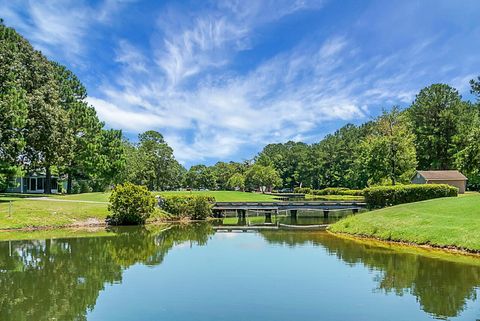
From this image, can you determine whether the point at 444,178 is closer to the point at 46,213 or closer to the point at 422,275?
the point at 422,275

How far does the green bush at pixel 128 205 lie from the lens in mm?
38250

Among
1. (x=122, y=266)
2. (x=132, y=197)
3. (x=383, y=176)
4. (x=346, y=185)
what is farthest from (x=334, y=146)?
(x=122, y=266)

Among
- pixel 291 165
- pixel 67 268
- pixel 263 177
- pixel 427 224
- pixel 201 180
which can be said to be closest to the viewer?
pixel 67 268

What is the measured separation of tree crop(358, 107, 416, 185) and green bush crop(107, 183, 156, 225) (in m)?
29.4

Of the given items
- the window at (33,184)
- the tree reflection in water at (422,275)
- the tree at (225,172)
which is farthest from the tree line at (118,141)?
the tree at (225,172)

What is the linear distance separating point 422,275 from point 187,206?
32035 mm

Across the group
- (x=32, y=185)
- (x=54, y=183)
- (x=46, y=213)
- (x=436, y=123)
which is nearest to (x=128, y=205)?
(x=46, y=213)

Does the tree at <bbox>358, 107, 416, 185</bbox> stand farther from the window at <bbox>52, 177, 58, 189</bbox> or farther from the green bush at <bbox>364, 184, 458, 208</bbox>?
the window at <bbox>52, 177, 58, 189</bbox>

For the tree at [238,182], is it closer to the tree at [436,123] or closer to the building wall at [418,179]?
the tree at [436,123]

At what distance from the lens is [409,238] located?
82.7 feet

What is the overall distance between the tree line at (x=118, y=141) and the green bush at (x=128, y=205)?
9400 millimetres

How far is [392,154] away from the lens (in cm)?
5206

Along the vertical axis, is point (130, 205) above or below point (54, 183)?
below

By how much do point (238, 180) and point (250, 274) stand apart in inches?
3970
